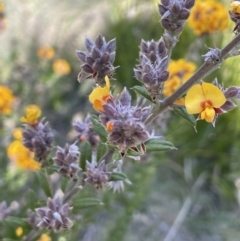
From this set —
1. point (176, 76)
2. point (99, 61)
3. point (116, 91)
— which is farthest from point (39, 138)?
point (116, 91)

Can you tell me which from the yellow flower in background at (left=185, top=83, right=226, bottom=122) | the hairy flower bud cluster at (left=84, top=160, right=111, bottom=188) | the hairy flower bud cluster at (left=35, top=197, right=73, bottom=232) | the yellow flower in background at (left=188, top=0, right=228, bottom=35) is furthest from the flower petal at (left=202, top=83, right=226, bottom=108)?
the yellow flower in background at (left=188, top=0, right=228, bottom=35)

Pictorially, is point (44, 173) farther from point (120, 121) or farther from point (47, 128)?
point (120, 121)

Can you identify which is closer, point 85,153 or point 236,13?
point 236,13

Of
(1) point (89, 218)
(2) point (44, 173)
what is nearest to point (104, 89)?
(2) point (44, 173)

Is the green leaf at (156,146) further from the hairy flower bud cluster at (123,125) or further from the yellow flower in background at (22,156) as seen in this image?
the yellow flower in background at (22,156)

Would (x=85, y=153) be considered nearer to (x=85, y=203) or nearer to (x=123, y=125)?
(x=85, y=203)
